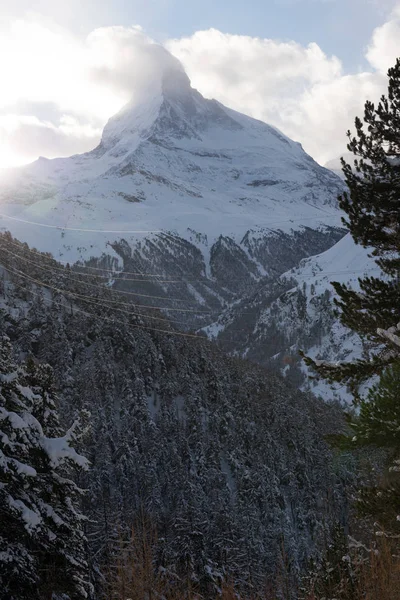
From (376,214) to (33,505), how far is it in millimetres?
10726

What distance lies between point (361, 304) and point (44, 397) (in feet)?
34.9

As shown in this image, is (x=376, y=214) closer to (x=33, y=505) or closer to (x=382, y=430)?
(x=382, y=430)

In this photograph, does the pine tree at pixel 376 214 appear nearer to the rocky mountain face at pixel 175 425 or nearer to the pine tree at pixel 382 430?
the pine tree at pixel 382 430

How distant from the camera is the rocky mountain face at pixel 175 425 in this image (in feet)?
201

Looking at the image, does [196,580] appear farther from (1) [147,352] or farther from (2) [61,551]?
(1) [147,352]

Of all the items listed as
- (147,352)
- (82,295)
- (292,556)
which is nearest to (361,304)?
(292,556)

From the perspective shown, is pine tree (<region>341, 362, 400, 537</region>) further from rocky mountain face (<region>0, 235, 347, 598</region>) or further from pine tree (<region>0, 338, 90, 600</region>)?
rocky mountain face (<region>0, 235, 347, 598</region>)

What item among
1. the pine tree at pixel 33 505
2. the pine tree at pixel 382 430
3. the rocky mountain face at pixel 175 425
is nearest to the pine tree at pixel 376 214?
the pine tree at pixel 382 430

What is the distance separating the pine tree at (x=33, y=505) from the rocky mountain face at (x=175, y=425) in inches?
1400

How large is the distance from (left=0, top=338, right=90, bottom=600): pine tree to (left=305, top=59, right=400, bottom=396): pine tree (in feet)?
22.7

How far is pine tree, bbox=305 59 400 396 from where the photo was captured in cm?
956

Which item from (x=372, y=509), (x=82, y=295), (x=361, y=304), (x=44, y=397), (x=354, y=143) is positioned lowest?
(x=82, y=295)

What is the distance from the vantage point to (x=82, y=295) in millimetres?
95750

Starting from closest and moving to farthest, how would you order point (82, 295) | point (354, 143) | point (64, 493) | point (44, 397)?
point (354, 143) → point (64, 493) → point (44, 397) → point (82, 295)
